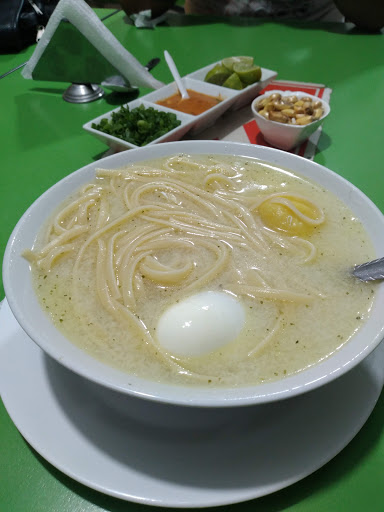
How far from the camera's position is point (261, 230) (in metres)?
1.43

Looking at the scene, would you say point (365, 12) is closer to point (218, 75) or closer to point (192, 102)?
point (218, 75)

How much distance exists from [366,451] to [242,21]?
4.78m

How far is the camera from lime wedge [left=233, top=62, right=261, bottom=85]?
281 cm

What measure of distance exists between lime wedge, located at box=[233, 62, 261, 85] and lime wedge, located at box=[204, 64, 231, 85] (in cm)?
8

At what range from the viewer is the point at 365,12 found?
393 centimetres

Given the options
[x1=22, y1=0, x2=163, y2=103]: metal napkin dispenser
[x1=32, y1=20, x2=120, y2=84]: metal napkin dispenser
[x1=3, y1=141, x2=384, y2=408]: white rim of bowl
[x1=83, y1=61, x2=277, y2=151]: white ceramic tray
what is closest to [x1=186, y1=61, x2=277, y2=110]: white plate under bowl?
[x1=83, y1=61, x2=277, y2=151]: white ceramic tray

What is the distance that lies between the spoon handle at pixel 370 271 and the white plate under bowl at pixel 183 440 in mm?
247

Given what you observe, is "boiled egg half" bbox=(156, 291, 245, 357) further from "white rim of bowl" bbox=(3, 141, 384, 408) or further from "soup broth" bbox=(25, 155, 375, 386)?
"white rim of bowl" bbox=(3, 141, 384, 408)

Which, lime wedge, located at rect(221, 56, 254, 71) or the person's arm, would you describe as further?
the person's arm

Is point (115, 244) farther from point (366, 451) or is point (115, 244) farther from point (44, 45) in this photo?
point (44, 45)

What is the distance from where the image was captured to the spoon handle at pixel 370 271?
1.14 meters

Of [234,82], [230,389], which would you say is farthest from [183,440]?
[234,82]

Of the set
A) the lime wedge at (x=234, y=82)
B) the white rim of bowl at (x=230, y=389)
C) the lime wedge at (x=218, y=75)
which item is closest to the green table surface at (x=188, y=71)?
the white rim of bowl at (x=230, y=389)

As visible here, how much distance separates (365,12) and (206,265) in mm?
3976
